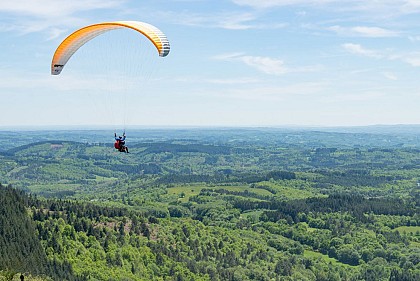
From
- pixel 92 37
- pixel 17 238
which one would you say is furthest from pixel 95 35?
pixel 17 238

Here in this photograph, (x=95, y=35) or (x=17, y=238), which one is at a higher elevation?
(x=95, y=35)

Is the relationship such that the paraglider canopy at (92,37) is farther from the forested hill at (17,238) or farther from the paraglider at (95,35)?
the forested hill at (17,238)

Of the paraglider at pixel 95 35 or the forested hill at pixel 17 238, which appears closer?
the paraglider at pixel 95 35

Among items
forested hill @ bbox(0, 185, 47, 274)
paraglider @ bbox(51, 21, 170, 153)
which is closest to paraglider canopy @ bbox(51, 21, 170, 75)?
paraglider @ bbox(51, 21, 170, 153)

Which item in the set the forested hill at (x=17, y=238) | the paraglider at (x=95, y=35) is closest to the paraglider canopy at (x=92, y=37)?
the paraglider at (x=95, y=35)

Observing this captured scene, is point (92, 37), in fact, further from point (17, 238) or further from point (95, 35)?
point (17, 238)

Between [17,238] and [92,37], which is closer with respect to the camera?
[92,37]

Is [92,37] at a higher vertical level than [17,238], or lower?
higher

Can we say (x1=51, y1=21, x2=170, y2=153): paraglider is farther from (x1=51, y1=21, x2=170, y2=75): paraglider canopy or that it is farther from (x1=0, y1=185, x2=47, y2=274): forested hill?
(x1=0, y1=185, x2=47, y2=274): forested hill
